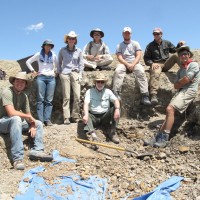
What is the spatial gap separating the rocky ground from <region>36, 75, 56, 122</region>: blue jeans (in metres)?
0.49

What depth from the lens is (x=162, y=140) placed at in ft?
25.3

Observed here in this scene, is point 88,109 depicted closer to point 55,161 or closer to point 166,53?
point 55,161

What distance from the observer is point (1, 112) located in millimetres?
7062

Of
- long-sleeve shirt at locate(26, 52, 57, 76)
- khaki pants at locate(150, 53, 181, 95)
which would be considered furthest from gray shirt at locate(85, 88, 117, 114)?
khaki pants at locate(150, 53, 181, 95)

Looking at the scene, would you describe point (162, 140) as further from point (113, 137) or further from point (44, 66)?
point (44, 66)

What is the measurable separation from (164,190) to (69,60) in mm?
4724

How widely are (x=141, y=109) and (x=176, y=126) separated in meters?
1.34

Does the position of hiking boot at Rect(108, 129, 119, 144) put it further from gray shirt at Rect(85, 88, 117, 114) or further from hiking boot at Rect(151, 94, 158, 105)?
hiking boot at Rect(151, 94, 158, 105)

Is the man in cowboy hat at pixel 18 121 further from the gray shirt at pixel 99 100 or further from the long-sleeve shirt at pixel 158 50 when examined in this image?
the long-sleeve shirt at pixel 158 50

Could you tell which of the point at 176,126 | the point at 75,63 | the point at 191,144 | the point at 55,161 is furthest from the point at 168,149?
the point at 75,63

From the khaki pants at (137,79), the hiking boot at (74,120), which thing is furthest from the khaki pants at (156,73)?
the hiking boot at (74,120)

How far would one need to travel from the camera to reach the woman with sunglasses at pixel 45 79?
27.7 feet

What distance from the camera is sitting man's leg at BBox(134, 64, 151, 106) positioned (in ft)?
29.1

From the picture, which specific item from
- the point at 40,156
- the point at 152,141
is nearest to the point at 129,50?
the point at 152,141
